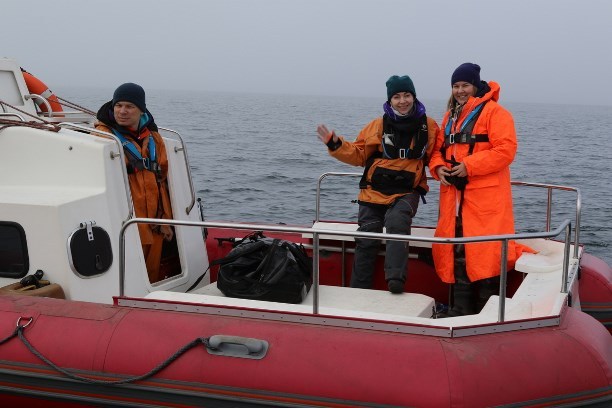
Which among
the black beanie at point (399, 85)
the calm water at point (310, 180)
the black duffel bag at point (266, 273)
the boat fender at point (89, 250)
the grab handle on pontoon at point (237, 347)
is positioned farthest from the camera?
the calm water at point (310, 180)

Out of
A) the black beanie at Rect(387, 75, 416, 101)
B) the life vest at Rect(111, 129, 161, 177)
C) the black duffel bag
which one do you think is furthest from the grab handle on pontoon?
the black beanie at Rect(387, 75, 416, 101)

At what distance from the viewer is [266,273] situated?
14.7 feet

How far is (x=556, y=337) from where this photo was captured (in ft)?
12.0

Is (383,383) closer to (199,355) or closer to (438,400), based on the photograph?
(438,400)

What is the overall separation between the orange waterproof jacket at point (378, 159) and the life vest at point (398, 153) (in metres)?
0.02

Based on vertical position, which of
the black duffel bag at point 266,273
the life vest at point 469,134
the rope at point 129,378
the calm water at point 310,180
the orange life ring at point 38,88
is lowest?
the calm water at point 310,180

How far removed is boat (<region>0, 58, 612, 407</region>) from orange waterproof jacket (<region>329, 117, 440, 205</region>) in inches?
23.9

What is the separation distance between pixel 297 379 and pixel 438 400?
2.08 ft

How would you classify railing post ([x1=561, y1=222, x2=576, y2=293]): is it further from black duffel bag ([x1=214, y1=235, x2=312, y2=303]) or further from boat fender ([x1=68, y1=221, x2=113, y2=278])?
boat fender ([x1=68, y1=221, x2=113, y2=278])

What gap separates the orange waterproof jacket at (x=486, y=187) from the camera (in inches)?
175

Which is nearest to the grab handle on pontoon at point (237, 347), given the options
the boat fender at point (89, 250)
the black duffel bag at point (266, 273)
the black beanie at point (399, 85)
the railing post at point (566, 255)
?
the black duffel bag at point (266, 273)

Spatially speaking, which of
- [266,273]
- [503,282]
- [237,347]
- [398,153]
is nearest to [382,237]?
[503,282]

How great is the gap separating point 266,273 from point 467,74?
66.6 inches

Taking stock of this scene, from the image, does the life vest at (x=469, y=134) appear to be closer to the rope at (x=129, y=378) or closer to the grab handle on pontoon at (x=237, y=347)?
the grab handle on pontoon at (x=237, y=347)
